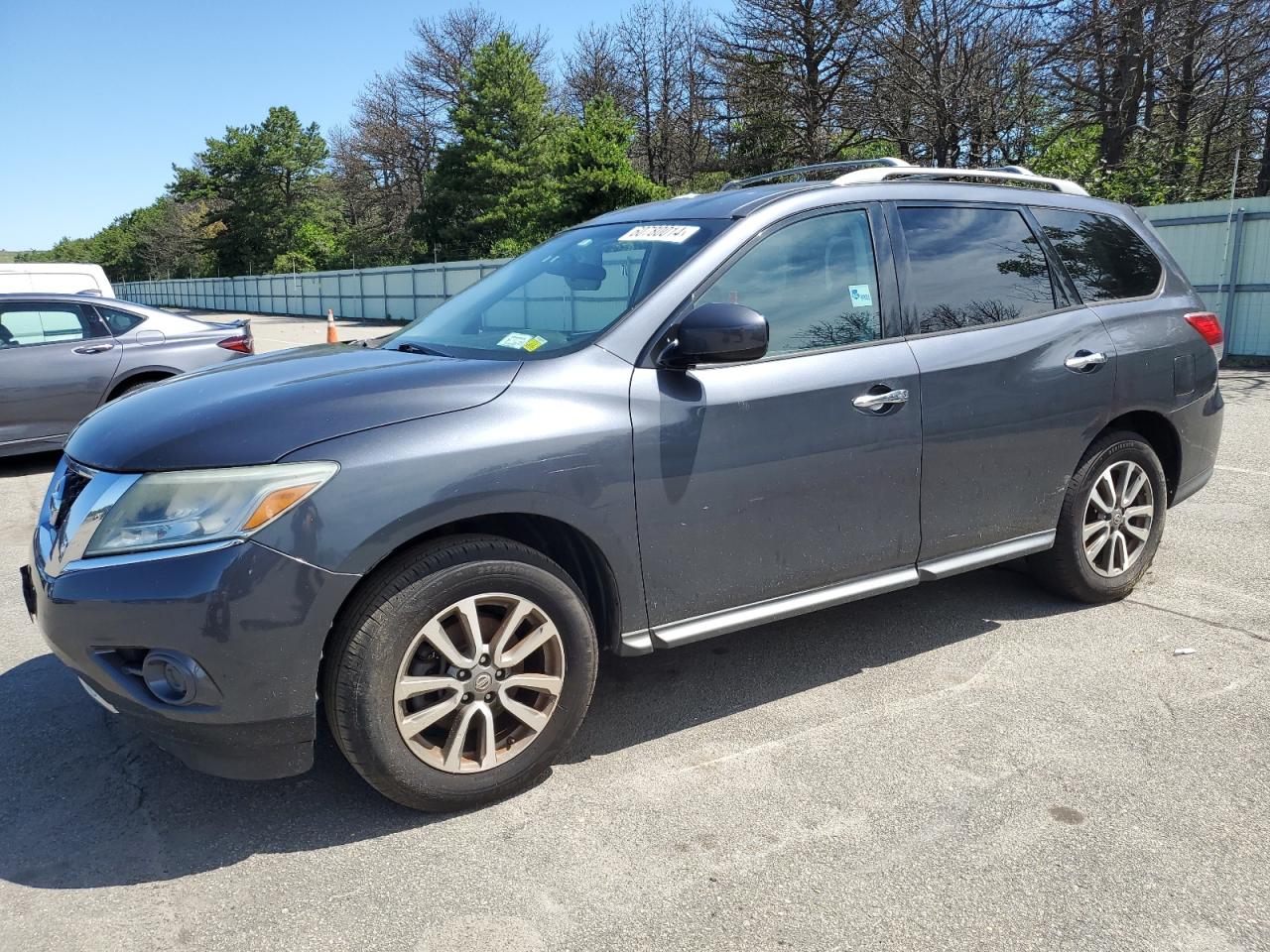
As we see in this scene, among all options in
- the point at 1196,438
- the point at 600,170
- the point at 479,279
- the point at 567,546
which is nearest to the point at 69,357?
the point at 479,279

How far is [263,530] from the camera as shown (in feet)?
8.43

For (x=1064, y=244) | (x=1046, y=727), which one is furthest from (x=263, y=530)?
(x=1064, y=244)

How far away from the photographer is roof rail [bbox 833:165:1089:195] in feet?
12.7

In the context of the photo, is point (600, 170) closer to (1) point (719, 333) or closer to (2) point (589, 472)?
(1) point (719, 333)

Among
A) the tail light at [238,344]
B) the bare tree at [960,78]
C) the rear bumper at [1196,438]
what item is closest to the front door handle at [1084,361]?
the rear bumper at [1196,438]

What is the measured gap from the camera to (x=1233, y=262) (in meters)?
14.3

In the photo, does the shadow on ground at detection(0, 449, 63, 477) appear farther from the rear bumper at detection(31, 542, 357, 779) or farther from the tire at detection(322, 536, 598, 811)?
the tire at detection(322, 536, 598, 811)

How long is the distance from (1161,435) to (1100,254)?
879 mm

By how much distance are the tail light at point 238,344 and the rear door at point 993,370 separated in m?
7.04

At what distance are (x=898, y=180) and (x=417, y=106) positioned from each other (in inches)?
2377

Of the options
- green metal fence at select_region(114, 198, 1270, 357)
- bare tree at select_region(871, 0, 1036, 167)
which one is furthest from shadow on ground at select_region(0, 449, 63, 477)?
bare tree at select_region(871, 0, 1036, 167)

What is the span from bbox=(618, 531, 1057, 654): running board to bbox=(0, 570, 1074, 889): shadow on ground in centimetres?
42

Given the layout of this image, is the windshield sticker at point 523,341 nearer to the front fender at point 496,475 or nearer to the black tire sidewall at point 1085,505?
the front fender at point 496,475

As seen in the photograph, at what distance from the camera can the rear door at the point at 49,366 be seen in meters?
8.29
